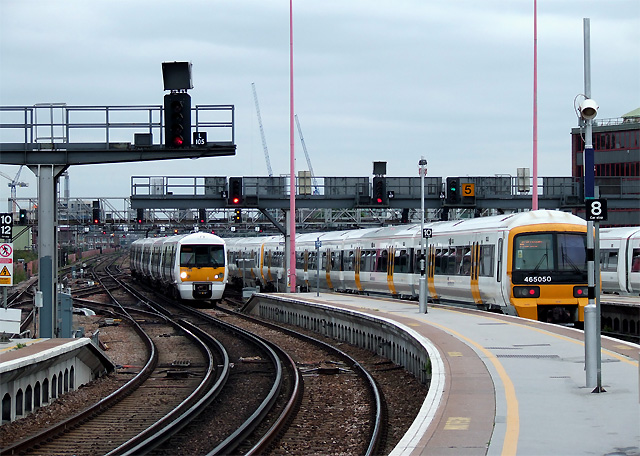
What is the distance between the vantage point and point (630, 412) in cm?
1075

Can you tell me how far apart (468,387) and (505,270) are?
11.7 metres

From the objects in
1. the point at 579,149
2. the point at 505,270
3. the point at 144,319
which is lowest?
the point at 144,319

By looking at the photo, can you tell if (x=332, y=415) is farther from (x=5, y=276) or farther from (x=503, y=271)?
(x=503, y=271)

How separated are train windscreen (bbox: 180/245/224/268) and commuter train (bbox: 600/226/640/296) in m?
17.4

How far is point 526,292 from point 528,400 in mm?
12522

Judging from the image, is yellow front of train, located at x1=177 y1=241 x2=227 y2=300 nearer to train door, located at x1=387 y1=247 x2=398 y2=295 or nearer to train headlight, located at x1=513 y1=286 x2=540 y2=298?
train door, located at x1=387 y1=247 x2=398 y2=295

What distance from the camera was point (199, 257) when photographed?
4312 centimetres

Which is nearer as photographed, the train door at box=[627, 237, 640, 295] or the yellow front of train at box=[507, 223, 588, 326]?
the yellow front of train at box=[507, 223, 588, 326]

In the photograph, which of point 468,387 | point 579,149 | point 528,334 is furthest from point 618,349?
point 579,149

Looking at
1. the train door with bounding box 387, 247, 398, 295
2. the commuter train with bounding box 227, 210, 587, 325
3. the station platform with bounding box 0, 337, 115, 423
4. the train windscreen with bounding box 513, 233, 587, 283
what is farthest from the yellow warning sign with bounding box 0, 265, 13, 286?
the train door with bounding box 387, 247, 398, 295

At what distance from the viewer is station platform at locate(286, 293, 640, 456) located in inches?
364

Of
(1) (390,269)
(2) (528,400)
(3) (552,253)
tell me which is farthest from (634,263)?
(2) (528,400)

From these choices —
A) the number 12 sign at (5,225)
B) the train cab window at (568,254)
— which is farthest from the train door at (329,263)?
the number 12 sign at (5,225)

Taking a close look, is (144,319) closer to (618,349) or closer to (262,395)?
(262,395)
